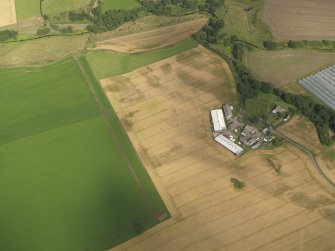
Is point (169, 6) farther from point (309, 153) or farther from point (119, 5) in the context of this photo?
point (309, 153)

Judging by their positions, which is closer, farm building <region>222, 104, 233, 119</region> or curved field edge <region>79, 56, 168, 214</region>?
curved field edge <region>79, 56, 168, 214</region>

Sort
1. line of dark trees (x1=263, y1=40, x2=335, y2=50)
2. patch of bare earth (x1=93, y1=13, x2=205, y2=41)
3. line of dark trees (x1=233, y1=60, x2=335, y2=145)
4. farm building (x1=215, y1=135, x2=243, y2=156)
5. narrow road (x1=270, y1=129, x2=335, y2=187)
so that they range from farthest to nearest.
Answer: patch of bare earth (x1=93, y1=13, x2=205, y2=41), line of dark trees (x1=263, y1=40, x2=335, y2=50), line of dark trees (x1=233, y1=60, x2=335, y2=145), farm building (x1=215, y1=135, x2=243, y2=156), narrow road (x1=270, y1=129, x2=335, y2=187)

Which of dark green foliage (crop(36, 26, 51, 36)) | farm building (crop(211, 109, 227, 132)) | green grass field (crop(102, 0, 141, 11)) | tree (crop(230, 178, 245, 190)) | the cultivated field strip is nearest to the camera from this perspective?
tree (crop(230, 178, 245, 190))

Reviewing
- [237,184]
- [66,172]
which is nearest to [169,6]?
[66,172]

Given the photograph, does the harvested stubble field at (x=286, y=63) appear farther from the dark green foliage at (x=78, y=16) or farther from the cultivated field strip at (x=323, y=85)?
the dark green foliage at (x=78, y=16)

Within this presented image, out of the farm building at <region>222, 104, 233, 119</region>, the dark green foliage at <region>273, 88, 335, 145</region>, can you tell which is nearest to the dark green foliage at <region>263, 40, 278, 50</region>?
the dark green foliage at <region>273, 88, 335, 145</region>

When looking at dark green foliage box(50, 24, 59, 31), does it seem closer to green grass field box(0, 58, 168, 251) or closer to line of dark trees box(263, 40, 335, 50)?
green grass field box(0, 58, 168, 251)

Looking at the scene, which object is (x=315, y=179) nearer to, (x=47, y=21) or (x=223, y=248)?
(x=223, y=248)
